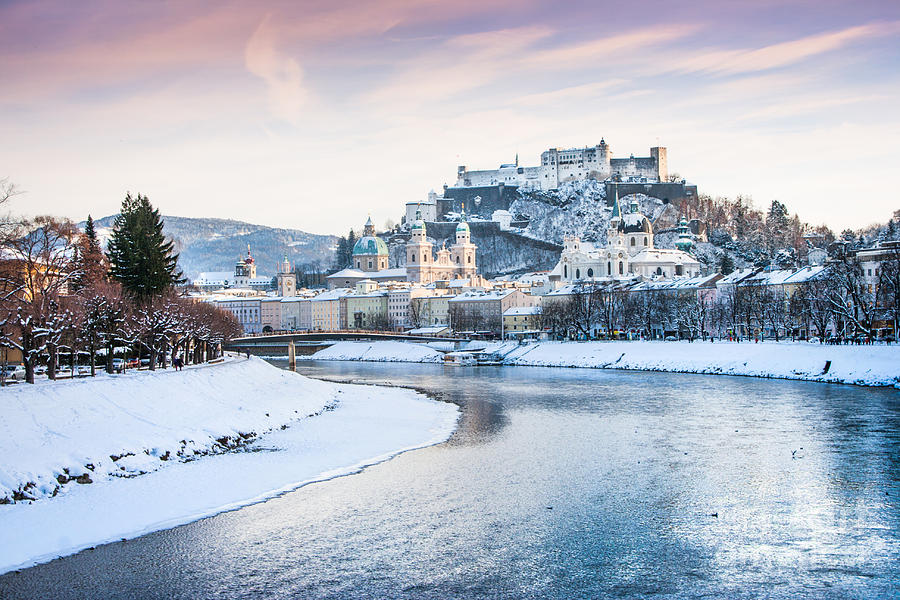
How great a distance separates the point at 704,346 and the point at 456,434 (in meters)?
34.0

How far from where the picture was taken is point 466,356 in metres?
76.3

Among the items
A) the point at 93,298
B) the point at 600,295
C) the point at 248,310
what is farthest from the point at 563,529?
the point at 248,310

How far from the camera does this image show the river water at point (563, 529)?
13078mm

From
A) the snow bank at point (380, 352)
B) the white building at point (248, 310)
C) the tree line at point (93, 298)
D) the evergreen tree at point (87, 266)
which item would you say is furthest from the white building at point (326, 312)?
the evergreen tree at point (87, 266)

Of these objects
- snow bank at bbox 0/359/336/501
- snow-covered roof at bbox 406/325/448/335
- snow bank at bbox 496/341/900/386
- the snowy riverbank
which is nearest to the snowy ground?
snow bank at bbox 0/359/336/501

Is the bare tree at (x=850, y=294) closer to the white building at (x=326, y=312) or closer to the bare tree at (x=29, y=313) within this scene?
the bare tree at (x=29, y=313)

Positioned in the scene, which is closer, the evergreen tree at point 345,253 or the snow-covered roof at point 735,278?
the snow-covered roof at point 735,278

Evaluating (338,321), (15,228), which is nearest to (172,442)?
(15,228)

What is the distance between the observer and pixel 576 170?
150500mm

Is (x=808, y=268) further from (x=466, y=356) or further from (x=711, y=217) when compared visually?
(x=711, y=217)

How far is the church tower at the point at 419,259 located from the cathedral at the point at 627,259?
27588 mm

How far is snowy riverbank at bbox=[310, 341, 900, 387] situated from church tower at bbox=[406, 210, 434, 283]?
190 feet

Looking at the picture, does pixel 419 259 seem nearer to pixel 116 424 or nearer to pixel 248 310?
pixel 248 310

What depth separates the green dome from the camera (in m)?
155
